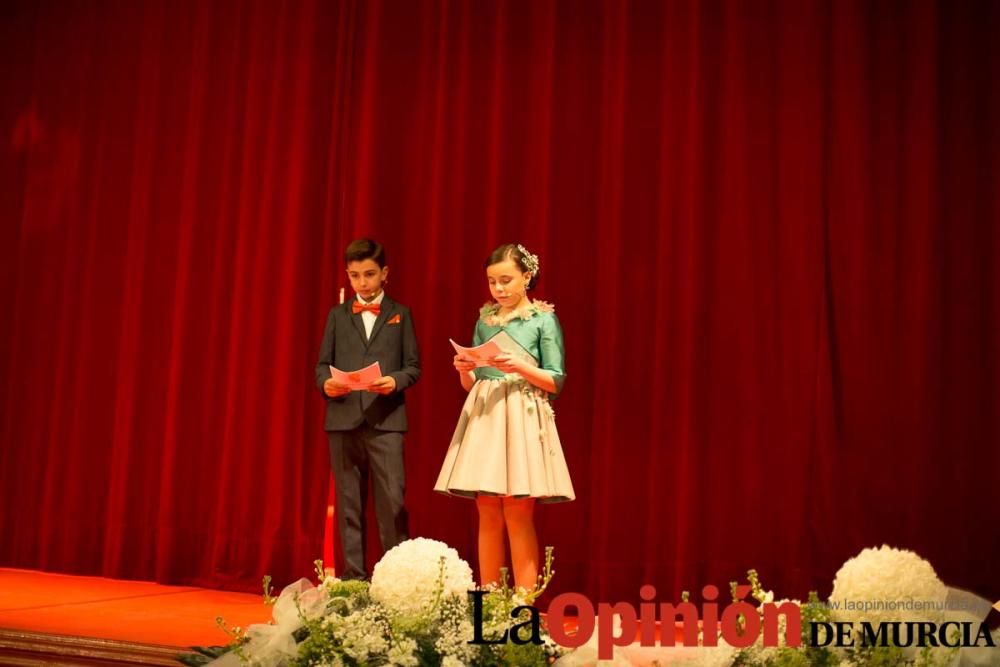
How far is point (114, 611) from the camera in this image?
369 cm

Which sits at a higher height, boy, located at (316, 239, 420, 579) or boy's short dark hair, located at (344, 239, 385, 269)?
boy's short dark hair, located at (344, 239, 385, 269)

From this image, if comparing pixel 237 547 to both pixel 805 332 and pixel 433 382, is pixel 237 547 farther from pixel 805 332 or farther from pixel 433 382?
pixel 805 332

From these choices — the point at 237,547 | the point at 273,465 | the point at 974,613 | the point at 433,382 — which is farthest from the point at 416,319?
the point at 974,613

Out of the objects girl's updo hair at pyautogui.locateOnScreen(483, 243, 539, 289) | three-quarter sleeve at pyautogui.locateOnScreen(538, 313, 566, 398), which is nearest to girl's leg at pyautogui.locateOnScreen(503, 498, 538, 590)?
three-quarter sleeve at pyautogui.locateOnScreen(538, 313, 566, 398)

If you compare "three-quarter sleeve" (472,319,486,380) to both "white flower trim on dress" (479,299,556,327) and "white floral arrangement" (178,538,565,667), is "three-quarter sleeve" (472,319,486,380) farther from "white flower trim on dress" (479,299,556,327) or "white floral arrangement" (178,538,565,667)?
"white floral arrangement" (178,538,565,667)

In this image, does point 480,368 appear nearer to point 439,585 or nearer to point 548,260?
point 548,260

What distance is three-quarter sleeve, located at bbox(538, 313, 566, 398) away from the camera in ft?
11.1

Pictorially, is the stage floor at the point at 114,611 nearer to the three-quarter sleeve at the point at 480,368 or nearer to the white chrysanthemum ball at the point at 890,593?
the three-quarter sleeve at the point at 480,368

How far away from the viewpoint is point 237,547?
4625 millimetres

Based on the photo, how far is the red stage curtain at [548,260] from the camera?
4.00 metres

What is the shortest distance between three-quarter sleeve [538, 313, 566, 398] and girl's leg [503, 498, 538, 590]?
0.40 m

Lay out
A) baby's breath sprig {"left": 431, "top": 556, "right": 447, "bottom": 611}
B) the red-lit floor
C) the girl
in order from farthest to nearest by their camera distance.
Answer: the girl < the red-lit floor < baby's breath sprig {"left": 431, "top": 556, "right": 447, "bottom": 611}

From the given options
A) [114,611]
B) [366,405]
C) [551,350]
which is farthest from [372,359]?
[114,611]

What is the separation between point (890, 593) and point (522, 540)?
6.30 feet
